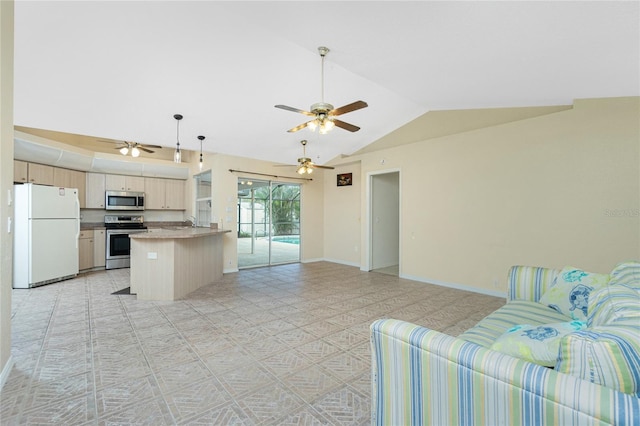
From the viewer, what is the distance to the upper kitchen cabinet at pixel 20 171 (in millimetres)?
5047

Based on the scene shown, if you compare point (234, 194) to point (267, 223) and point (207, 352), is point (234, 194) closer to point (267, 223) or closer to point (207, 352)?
point (267, 223)

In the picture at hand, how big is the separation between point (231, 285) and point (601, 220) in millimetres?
5683

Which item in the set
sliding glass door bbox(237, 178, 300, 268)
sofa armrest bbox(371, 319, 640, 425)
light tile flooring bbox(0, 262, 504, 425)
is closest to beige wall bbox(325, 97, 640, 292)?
light tile flooring bbox(0, 262, 504, 425)

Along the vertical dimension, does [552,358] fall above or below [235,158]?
below

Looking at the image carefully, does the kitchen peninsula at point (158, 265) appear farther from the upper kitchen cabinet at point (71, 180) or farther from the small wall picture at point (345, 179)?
Result: the small wall picture at point (345, 179)

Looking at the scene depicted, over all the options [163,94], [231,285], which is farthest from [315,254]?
[163,94]

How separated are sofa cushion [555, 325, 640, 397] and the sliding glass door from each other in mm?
6306

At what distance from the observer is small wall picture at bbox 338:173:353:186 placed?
7.32 metres

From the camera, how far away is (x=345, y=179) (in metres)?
7.43

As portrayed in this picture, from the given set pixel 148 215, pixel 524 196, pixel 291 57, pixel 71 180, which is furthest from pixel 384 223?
pixel 71 180

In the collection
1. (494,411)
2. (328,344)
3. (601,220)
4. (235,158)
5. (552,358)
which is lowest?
(328,344)

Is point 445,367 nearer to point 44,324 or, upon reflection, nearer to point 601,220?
point 601,220

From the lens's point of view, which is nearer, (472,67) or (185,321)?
(472,67)

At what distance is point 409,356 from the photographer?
1273 mm
